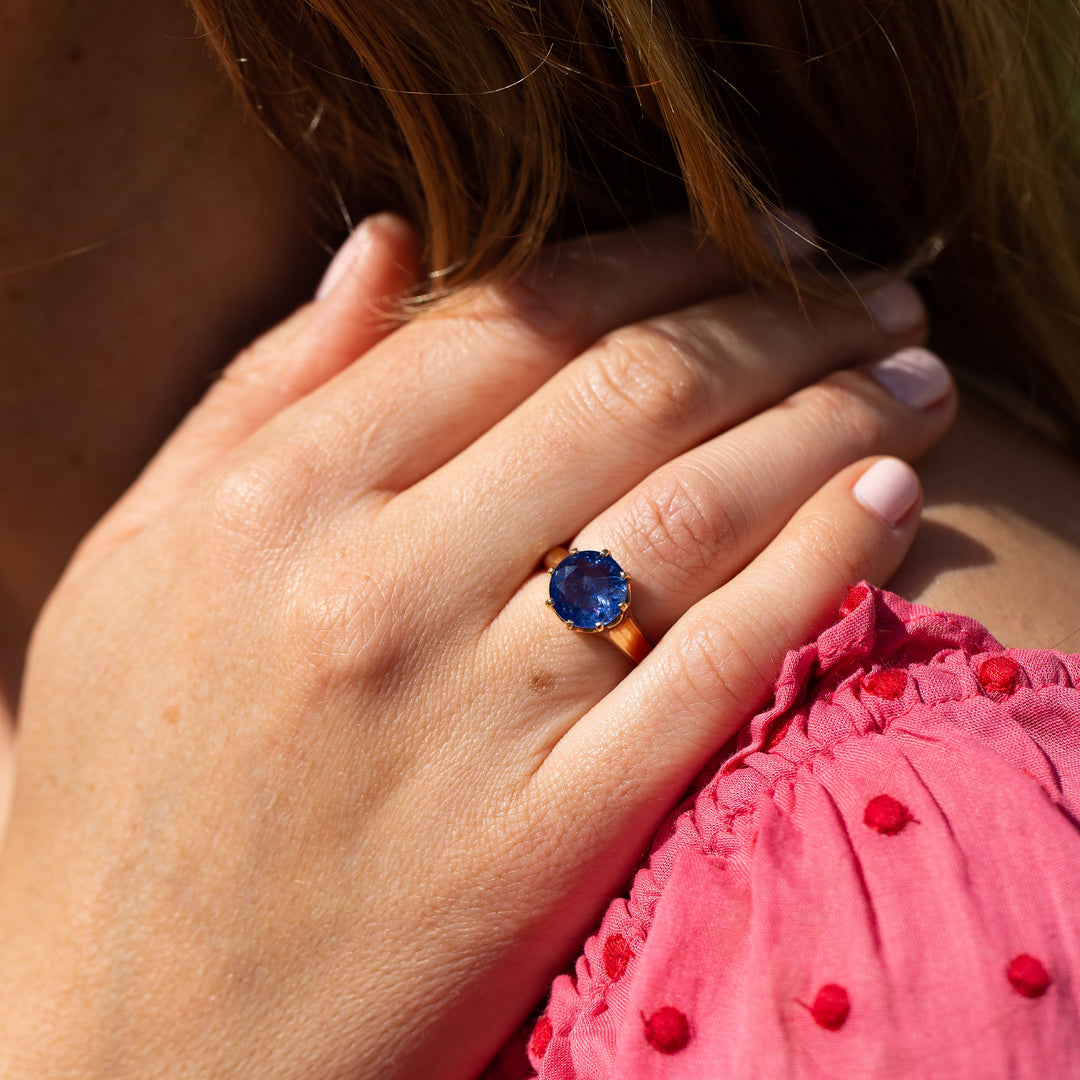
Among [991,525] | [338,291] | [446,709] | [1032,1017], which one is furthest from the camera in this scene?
[338,291]

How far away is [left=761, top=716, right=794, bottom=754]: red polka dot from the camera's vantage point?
0.78 metres

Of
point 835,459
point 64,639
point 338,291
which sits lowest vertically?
point 835,459

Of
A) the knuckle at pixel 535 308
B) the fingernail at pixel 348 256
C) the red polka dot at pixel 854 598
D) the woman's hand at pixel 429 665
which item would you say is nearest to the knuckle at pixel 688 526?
the woman's hand at pixel 429 665

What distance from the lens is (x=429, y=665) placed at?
85 cm

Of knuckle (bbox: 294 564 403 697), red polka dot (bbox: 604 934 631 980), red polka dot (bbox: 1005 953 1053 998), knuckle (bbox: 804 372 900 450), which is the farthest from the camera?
knuckle (bbox: 804 372 900 450)

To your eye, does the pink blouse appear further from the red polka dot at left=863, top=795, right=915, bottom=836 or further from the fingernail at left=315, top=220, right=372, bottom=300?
the fingernail at left=315, top=220, right=372, bottom=300

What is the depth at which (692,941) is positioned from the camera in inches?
27.0

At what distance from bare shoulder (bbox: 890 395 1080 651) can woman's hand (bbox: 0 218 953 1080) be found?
67 millimetres

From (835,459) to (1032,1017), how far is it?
0.53 meters

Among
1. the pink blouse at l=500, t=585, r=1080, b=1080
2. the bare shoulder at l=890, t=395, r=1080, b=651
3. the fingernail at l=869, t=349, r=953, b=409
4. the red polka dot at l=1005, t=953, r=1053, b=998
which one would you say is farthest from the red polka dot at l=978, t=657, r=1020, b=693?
the fingernail at l=869, t=349, r=953, b=409

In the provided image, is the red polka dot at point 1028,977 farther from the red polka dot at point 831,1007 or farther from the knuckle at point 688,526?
the knuckle at point 688,526

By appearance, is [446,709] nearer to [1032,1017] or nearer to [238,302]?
[1032,1017]

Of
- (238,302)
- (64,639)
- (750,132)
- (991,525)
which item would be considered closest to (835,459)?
(991,525)

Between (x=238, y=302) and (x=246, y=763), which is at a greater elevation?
(x=238, y=302)
